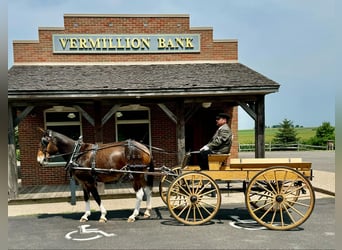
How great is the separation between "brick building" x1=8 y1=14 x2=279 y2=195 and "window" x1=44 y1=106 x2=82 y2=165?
35 millimetres

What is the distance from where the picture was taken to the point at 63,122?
35.9 feet

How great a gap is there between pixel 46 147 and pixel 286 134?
32.2 m

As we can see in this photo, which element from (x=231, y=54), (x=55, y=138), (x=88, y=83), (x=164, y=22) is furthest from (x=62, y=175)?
(x=231, y=54)

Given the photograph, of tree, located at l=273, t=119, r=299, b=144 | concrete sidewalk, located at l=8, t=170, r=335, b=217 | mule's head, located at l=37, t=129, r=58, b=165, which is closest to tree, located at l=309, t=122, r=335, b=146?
tree, located at l=273, t=119, r=299, b=144

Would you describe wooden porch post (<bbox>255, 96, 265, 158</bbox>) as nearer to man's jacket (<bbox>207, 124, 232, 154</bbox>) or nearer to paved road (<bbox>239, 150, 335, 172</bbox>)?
man's jacket (<bbox>207, 124, 232, 154</bbox>)

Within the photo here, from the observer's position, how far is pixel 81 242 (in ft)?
16.7

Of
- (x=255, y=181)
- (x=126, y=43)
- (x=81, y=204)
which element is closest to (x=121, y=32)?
(x=126, y=43)

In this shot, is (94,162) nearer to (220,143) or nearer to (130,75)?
(220,143)

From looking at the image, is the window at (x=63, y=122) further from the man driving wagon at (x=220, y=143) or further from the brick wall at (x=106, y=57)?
the man driving wagon at (x=220, y=143)

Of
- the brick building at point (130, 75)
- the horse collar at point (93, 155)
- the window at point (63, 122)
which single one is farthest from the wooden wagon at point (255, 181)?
A: the window at point (63, 122)

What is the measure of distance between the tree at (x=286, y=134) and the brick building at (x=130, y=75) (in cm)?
2443

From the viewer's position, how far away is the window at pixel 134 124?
1125cm

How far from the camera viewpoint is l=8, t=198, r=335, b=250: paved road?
15.9 feet

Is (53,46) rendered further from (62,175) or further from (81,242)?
(81,242)
